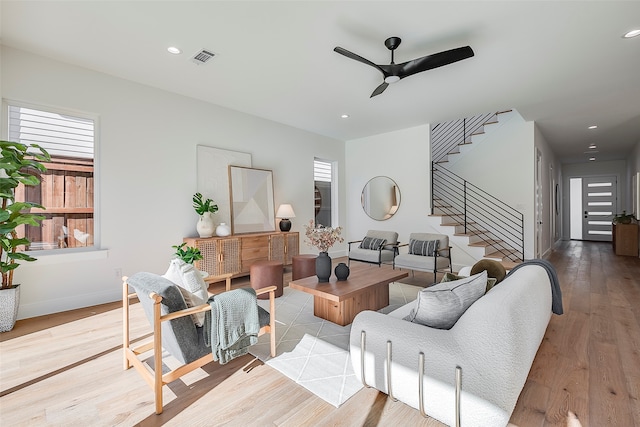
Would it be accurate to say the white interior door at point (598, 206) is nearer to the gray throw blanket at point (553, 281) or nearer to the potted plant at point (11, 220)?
the gray throw blanket at point (553, 281)

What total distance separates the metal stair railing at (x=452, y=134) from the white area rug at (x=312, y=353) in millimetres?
5050

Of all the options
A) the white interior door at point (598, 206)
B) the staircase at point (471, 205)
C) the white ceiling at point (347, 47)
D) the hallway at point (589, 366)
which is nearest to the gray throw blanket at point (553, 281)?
the hallway at point (589, 366)

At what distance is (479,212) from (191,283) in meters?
6.40

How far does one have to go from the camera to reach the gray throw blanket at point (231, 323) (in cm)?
194

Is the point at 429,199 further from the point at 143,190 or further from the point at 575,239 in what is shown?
the point at 575,239

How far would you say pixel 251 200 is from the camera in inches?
208

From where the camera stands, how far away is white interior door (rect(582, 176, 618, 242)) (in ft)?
32.7

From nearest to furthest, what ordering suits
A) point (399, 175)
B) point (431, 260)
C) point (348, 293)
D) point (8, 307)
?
1. point (348, 293)
2. point (8, 307)
3. point (431, 260)
4. point (399, 175)

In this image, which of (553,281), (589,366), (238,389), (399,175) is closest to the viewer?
(238,389)

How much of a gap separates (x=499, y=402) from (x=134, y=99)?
196 inches

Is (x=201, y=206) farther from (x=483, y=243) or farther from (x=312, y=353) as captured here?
(x=483, y=243)

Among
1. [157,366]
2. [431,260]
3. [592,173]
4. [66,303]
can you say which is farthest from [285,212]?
[592,173]

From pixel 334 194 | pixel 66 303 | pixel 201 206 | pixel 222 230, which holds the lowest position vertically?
pixel 66 303

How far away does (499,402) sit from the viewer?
4.51 ft
